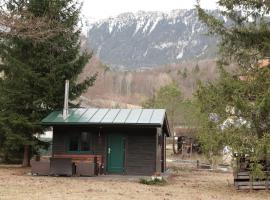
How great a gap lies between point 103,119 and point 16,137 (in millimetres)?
4717

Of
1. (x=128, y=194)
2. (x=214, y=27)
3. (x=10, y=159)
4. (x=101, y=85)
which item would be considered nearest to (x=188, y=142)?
(x=10, y=159)

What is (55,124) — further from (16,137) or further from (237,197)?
(237,197)

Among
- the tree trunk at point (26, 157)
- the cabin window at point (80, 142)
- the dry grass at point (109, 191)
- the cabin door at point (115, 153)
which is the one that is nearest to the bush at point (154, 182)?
the dry grass at point (109, 191)

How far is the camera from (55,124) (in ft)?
76.3

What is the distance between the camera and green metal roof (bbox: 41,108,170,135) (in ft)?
74.9

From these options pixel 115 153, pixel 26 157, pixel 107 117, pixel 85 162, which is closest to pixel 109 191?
pixel 85 162

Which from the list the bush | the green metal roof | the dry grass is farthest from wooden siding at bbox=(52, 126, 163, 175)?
the dry grass

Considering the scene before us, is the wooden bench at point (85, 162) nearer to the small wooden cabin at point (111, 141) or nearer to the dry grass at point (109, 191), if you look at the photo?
the small wooden cabin at point (111, 141)

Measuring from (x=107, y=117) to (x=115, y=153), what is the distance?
178 centimetres

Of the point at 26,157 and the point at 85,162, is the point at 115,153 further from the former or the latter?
the point at 26,157

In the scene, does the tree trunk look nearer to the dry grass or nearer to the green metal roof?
the green metal roof

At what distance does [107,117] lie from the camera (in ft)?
78.0

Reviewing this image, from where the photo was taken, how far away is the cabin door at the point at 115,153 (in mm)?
23719

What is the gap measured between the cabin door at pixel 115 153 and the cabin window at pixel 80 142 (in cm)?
104
